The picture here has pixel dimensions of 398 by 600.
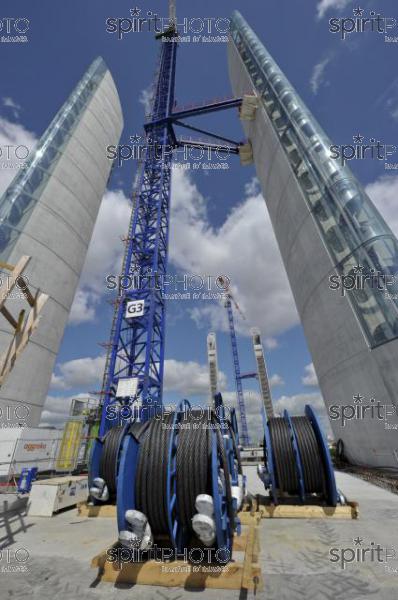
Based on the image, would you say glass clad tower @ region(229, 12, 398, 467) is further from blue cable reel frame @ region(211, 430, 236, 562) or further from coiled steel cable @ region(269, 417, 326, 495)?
blue cable reel frame @ region(211, 430, 236, 562)

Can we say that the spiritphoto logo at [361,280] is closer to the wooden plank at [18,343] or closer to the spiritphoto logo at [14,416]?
the wooden plank at [18,343]

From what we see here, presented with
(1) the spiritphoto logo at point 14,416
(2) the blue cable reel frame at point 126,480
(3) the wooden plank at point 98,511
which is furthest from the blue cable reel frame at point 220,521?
(1) the spiritphoto logo at point 14,416

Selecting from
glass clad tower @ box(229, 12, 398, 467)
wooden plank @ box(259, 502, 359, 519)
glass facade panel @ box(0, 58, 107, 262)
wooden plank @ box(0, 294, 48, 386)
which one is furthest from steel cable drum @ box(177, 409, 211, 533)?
glass facade panel @ box(0, 58, 107, 262)

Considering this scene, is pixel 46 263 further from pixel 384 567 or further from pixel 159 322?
pixel 384 567

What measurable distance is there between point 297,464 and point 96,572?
14.9ft

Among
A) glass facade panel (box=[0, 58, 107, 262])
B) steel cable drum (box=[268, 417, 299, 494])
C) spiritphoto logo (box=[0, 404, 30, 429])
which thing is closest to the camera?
steel cable drum (box=[268, 417, 299, 494])

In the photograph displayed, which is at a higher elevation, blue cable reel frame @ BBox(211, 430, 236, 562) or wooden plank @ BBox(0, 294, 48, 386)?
wooden plank @ BBox(0, 294, 48, 386)

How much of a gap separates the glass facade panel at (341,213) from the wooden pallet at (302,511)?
7.53m

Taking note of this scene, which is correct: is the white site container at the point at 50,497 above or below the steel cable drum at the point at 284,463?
below

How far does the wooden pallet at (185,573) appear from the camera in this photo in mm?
3404

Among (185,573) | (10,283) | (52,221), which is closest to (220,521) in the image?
(185,573)

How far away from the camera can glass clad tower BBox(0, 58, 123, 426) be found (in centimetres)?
1680

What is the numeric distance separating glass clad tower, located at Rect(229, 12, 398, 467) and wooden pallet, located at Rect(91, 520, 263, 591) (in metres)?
10.3

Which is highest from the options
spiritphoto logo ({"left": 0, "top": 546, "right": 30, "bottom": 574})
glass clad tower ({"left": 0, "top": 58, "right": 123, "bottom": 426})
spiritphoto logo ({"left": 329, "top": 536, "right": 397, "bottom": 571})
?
glass clad tower ({"left": 0, "top": 58, "right": 123, "bottom": 426})
